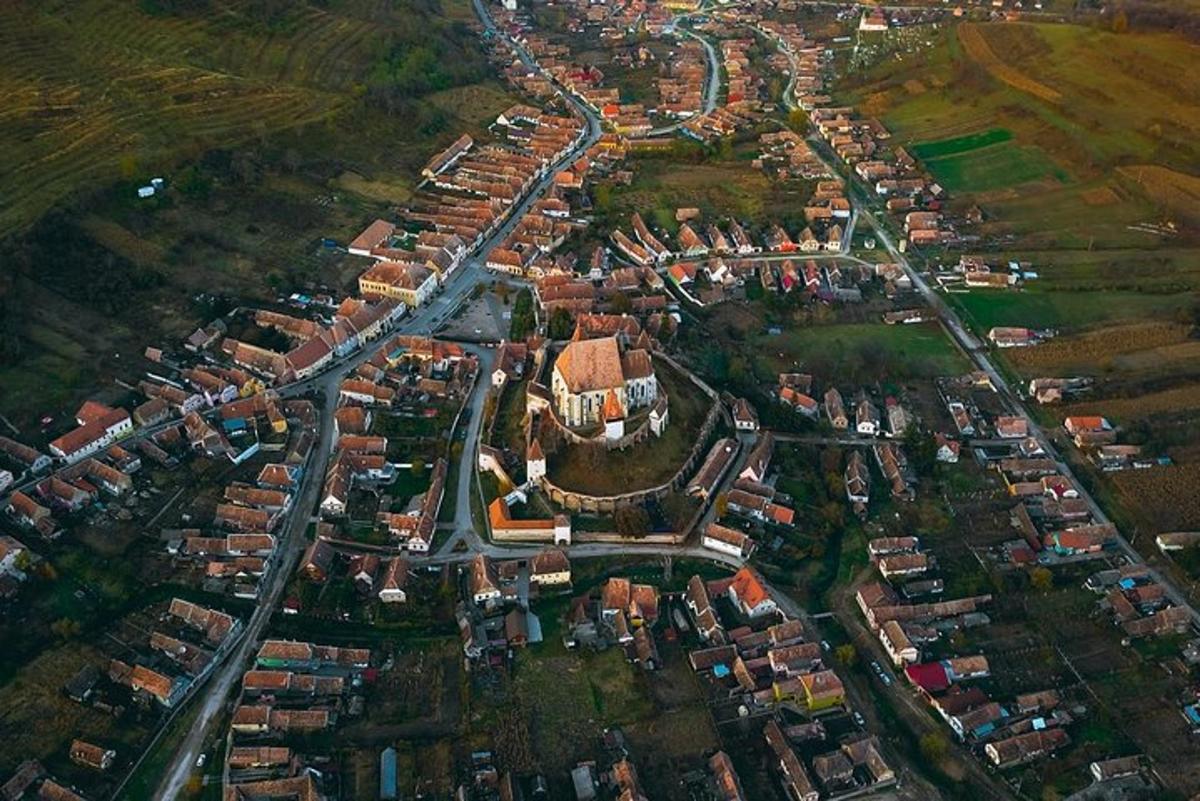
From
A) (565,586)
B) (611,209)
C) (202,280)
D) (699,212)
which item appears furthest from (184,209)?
(565,586)

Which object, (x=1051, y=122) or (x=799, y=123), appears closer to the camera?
(x=1051, y=122)

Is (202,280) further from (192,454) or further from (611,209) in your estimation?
(611,209)

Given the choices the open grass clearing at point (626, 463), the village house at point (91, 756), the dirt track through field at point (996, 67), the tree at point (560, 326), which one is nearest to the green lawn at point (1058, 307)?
the open grass clearing at point (626, 463)

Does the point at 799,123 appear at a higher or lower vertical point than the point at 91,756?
higher

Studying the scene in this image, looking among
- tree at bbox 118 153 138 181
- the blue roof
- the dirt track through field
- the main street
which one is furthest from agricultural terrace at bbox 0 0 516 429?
the dirt track through field

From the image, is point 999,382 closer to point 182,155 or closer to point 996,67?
point 996,67

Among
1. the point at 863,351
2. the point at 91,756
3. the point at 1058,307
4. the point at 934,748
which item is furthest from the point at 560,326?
the point at 1058,307

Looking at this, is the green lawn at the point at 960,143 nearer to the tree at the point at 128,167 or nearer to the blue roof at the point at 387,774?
the tree at the point at 128,167
